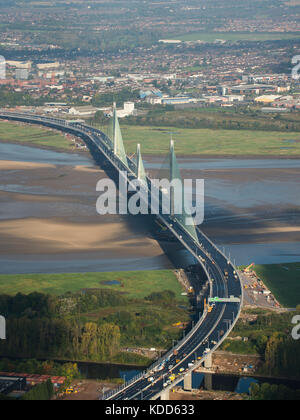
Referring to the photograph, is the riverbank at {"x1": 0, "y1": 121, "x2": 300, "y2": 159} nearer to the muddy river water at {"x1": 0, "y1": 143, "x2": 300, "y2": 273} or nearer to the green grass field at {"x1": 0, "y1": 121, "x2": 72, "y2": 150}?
the green grass field at {"x1": 0, "y1": 121, "x2": 72, "y2": 150}

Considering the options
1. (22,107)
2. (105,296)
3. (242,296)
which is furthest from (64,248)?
(22,107)

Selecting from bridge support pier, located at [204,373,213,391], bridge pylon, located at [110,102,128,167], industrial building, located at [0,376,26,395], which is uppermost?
bridge pylon, located at [110,102,128,167]

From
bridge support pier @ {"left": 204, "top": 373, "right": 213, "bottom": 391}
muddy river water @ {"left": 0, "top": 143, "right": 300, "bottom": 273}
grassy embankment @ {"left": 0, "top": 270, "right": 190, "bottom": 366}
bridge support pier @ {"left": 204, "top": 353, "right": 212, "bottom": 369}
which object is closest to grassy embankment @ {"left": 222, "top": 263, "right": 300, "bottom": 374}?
bridge support pier @ {"left": 204, "top": 353, "right": 212, "bottom": 369}

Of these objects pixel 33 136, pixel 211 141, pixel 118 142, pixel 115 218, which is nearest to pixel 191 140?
pixel 211 141

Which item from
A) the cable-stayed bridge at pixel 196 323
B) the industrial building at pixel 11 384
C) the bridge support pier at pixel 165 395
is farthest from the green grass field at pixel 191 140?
the bridge support pier at pixel 165 395

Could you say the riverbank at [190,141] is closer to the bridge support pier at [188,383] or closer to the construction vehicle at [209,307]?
the construction vehicle at [209,307]

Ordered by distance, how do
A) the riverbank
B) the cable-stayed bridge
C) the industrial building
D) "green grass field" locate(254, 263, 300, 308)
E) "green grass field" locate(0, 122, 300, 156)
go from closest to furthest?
the cable-stayed bridge → the industrial building → "green grass field" locate(254, 263, 300, 308) → the riverbank → "green grass field" locate(0, 122, 300, 156)
